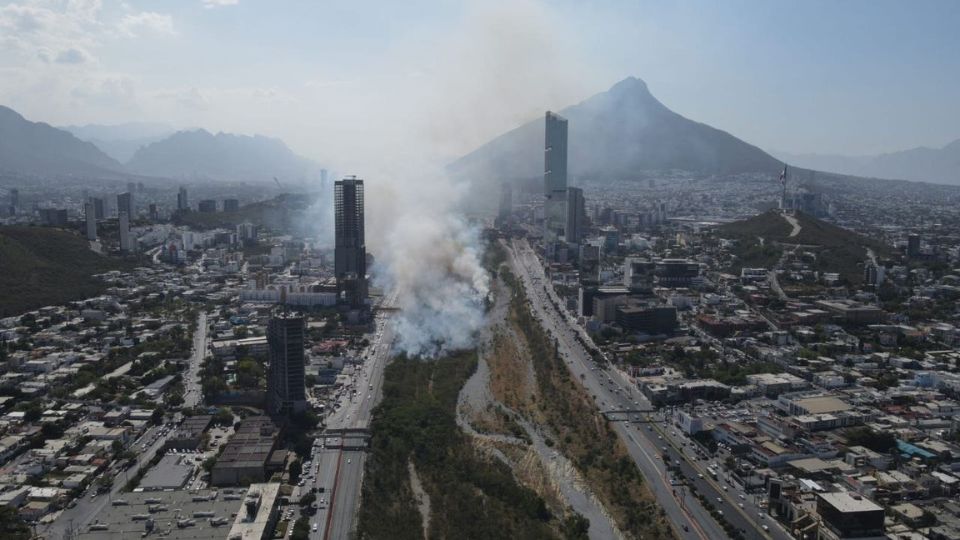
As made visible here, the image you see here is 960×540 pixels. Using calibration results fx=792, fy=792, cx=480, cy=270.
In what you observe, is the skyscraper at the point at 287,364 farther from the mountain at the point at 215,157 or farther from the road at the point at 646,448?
the mountain at the point at 215,157

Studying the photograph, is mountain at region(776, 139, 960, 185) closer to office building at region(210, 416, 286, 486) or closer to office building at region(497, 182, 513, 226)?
office building at region(497, 182, 513, 226)

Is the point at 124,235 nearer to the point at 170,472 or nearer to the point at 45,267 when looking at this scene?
the point at 45,267

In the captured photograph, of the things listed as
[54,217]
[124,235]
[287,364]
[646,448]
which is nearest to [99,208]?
[54,217]

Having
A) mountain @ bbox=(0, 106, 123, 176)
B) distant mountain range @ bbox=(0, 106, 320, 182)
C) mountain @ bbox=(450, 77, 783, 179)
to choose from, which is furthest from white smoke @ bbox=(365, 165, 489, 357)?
mountain @ bbox=(0, 106, 123, 176)

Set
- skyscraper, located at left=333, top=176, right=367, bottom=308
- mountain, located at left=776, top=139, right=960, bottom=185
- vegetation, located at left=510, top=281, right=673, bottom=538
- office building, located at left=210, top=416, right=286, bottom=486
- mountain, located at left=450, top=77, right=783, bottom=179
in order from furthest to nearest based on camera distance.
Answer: mountain, located at left=776, top=139, right=960, bottom=185 → mountain, located at left=450, top=77, right=783, bottom=179 → skyscraper, located at left=333, top=176, right=367, bottom=308 → office building, located at left=210, top=416, right=286, bottom=486 → vegetation, located at left=510, top=281, right=673, bottom=538

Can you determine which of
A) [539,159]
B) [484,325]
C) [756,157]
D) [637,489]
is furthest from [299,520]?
[756,157]

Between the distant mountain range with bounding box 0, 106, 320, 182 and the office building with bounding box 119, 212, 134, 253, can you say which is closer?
the office building with bounding box 119, 212, 134, 253

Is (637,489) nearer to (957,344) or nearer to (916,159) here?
(957,344)
